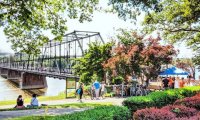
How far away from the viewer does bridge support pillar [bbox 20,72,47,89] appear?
85.3m

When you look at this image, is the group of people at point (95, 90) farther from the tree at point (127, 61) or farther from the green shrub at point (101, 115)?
the green shrub at point (101, 115)

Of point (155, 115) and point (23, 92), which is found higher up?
point (23, 92)

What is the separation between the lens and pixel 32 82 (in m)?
89.1

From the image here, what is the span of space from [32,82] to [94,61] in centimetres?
6191

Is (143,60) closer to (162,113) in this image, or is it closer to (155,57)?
(155,57)

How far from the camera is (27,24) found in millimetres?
→ 19281

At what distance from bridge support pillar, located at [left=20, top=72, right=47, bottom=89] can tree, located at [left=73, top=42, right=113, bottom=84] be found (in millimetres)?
56222

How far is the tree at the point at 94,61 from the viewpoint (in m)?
30.2

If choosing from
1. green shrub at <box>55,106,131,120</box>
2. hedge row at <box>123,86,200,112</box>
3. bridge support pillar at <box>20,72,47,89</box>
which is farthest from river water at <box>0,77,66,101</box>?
green shrub at <box>55,106,131,120</box>

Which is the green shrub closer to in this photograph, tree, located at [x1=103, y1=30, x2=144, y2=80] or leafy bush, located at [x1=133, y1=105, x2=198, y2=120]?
leafy bush, located at [x1=133, y1=105, x2=198, y2=120]

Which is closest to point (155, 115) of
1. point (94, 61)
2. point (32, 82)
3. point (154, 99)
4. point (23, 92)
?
point (154, 99)

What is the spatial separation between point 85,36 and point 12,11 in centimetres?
4135

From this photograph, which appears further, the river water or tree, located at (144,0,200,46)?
the river water

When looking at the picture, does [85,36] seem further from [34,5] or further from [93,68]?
[34,5]
